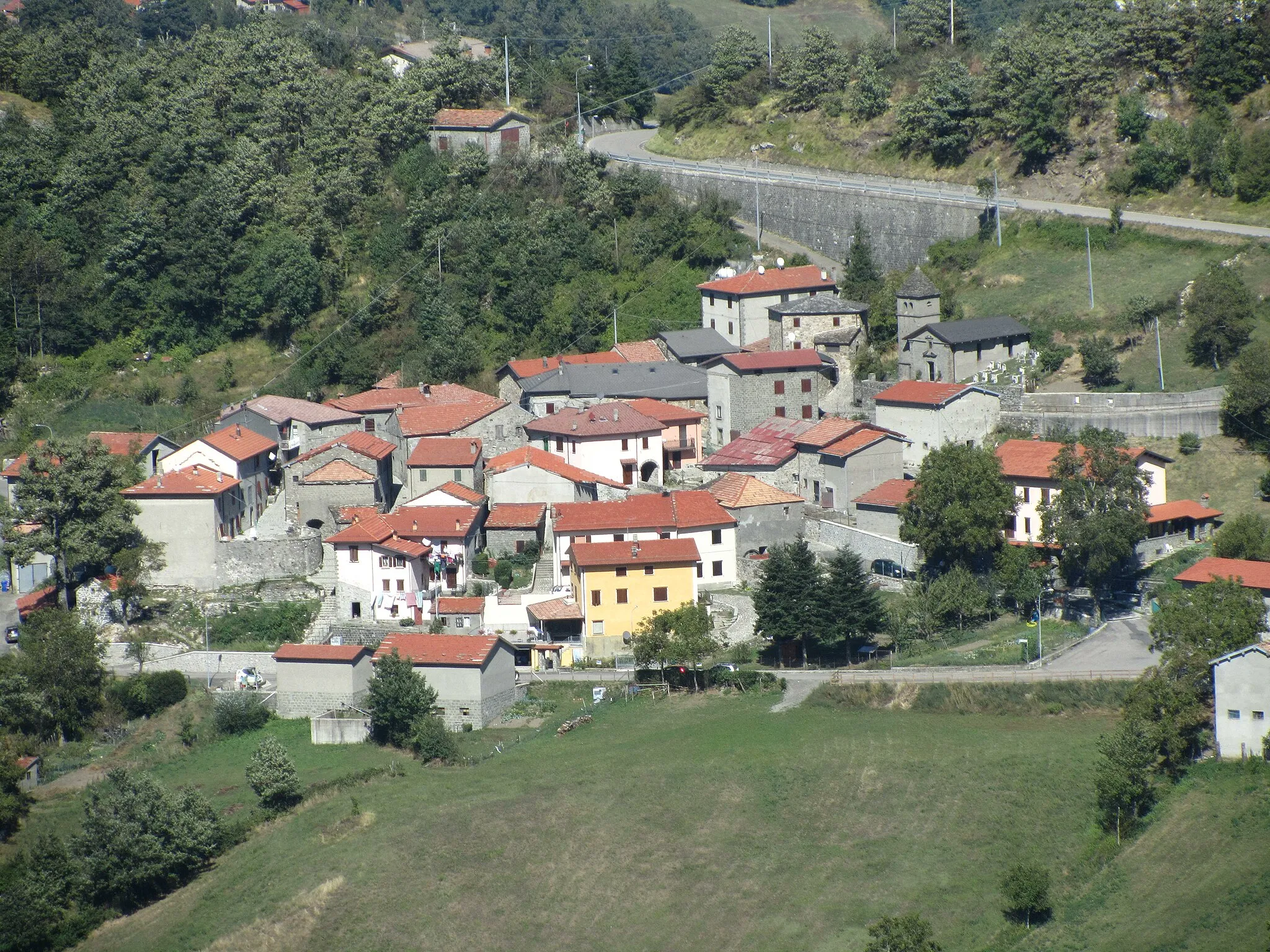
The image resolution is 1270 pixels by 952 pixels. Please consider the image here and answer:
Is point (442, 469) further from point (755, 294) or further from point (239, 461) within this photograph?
point (755, 294)

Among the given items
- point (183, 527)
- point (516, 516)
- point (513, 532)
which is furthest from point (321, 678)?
point (183, 527)

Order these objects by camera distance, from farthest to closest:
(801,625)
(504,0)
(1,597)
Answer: (504,0)
(1,597)
(801,625)

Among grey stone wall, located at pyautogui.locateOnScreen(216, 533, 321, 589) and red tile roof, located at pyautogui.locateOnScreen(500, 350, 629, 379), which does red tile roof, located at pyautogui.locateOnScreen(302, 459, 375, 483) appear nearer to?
grey stone wall, located at pyautogui.locateOnScreen(216, 533, 321, 589)

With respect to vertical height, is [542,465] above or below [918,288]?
below

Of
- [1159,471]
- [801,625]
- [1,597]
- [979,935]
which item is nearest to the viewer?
[979,935]

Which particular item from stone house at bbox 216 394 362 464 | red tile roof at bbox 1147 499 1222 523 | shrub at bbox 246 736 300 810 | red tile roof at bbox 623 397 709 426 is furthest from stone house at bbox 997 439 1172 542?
stone house at bbox 216 394 362 464

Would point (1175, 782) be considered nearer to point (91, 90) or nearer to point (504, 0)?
point (91, 90)

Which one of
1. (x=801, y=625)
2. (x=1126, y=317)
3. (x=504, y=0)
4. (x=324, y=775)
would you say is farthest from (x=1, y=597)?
(x=504, y=0)

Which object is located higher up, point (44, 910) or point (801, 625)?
point (801, 625)
